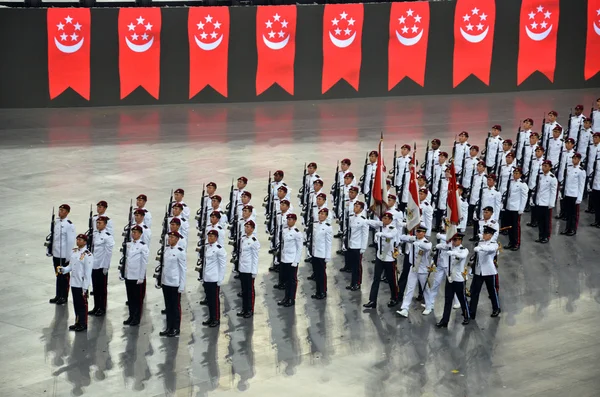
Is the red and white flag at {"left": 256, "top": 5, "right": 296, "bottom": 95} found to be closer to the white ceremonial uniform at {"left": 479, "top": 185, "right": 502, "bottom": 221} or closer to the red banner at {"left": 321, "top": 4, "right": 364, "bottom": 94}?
the red banner at {"left": 321, "top": 4, "right": 364, "bottom": 94}

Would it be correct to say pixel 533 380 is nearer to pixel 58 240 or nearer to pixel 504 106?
pixel 58 240

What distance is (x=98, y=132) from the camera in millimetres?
23578

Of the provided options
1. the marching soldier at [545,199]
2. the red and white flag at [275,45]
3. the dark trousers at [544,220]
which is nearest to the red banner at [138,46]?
the red and white flag at [275,45]

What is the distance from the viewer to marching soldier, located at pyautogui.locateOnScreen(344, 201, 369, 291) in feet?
48.6

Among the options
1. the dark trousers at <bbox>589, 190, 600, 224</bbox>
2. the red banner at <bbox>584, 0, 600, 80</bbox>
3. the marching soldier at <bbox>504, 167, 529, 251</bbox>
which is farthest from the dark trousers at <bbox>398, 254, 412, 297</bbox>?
the red banner at <bbox>584, 0, 600, 80</bbox>

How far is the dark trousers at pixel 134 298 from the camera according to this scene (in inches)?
535

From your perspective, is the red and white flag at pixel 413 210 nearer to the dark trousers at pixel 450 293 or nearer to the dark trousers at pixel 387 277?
the dark trousers at pixel 387 277

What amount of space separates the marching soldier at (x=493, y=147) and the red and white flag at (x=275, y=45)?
8.35 m

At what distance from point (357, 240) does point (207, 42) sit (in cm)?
1186

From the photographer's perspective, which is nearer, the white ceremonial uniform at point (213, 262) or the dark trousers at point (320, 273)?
the white ceremonial uniform at point (213, 262)

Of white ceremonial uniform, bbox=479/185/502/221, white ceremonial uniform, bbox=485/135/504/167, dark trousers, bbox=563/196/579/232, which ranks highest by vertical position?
white ceremonial uniform, bbox=485/135/504/167

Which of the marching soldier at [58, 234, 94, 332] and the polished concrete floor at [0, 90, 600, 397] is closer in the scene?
the polished concrete floor at [0, 90, 600, 397]

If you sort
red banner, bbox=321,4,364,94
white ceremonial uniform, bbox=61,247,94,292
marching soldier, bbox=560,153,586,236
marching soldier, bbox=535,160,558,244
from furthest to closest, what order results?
1. red banner, bbox=321,4,364,94
2. marching soldier, bbox=560,153,586,236
3. marching soldier, bbox=535,160,558,244
4. white ceremonial uniform, bbox=61,247,94,292

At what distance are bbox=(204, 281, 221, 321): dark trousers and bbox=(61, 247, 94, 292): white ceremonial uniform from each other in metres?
1.44
